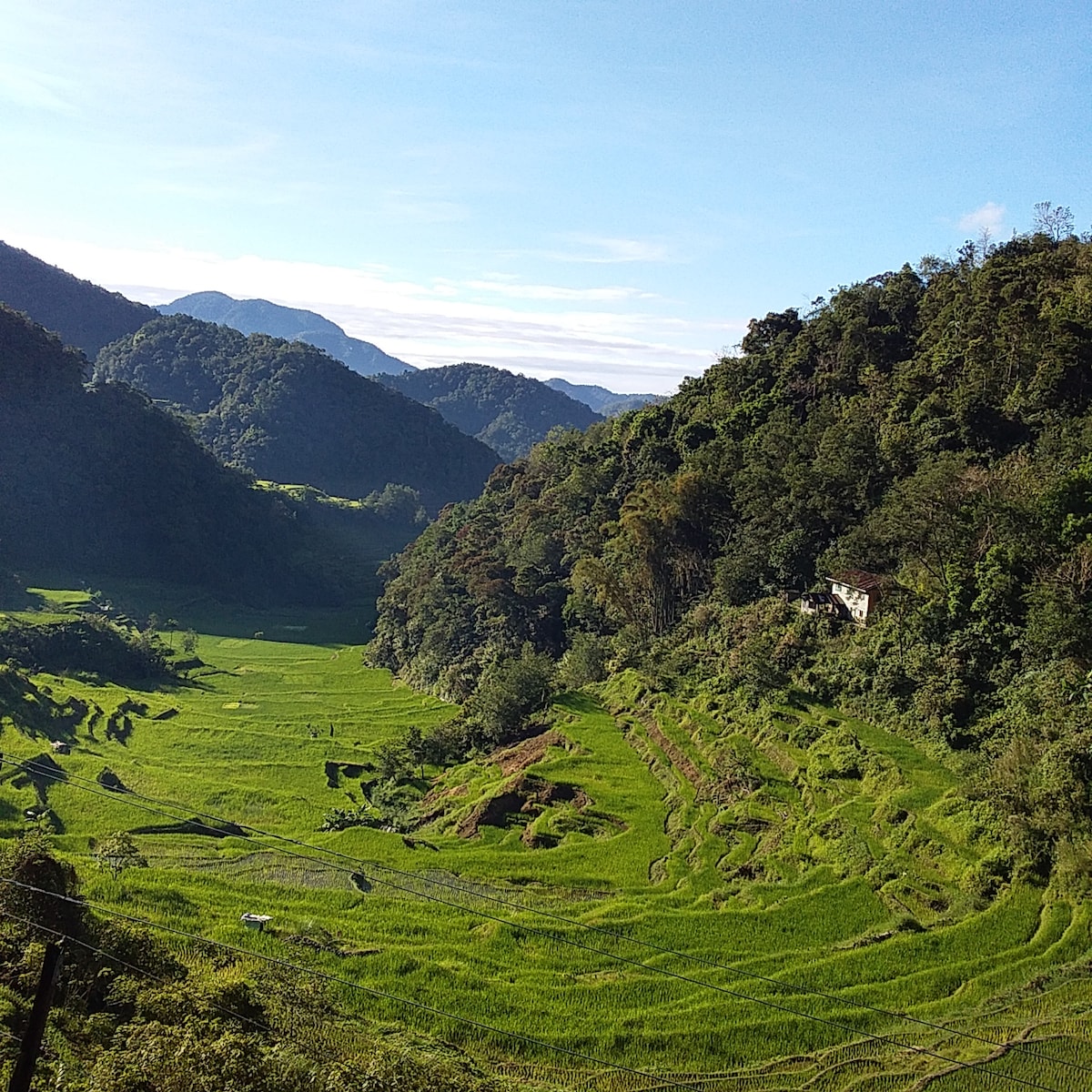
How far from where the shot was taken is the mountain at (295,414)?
113 metres

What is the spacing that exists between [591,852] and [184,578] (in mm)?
60418

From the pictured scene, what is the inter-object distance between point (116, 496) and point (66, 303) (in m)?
77.3

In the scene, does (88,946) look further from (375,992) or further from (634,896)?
(634,896)

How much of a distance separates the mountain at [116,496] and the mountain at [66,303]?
5787cm

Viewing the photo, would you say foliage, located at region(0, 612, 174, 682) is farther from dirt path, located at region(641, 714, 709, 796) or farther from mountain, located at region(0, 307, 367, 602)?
dirt path, located at region(641, 714, 709, 796)

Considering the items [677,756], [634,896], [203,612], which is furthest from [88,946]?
[203,612]

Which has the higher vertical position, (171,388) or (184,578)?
(171,388)

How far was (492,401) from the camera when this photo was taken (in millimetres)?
185875

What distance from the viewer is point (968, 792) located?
17.5m

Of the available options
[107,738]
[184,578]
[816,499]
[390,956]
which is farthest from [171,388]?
[390,956]

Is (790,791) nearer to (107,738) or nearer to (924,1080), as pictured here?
(924,1080)

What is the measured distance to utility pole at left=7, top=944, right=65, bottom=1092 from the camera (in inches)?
239

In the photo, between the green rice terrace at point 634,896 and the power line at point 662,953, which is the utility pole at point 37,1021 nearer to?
the green rice terrace at point 634,896

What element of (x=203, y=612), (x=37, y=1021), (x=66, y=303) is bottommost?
(x=203, y=612)
